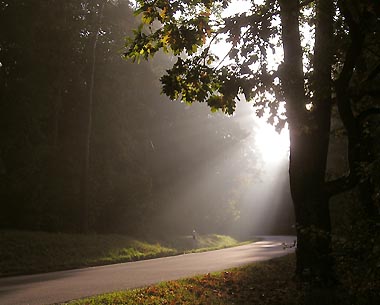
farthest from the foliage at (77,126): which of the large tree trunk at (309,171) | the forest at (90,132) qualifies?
the large tree trunk at (309,171)

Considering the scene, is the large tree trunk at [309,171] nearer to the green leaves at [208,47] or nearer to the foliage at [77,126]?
the green leaves at [208,47]

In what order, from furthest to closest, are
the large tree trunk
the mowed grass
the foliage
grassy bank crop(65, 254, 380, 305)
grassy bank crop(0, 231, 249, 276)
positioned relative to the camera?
the foliage
grassy bank crop(0, 231, 249, 276)
the large tree trunk
the mowed grass
grassy bank crop(65, 254, 380, 305)

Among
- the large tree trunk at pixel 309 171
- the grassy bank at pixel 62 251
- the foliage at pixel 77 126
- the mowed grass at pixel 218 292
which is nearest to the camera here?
the mowed grass at pixel 218 292

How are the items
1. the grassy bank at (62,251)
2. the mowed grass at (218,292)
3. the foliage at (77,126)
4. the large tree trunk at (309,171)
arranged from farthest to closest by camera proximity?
the foliage at (77,126) → the grassy bank at (62,251) → the large tree trunk at (309,171) → the mowed grass at (218,292)

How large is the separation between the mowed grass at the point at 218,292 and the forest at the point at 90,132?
630 inches

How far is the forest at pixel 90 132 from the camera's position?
1036 inches

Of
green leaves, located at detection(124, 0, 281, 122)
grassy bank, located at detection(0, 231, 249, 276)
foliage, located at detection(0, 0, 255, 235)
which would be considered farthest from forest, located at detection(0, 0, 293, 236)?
green leaves, located at detection(124, 0, 281, 122)

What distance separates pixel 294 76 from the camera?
8805 mm

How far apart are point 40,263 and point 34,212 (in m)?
7.82

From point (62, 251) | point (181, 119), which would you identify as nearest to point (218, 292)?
point (62, 251)

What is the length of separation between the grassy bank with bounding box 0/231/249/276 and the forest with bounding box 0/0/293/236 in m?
3.04

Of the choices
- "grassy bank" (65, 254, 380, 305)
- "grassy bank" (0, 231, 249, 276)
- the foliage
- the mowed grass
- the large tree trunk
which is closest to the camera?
"grassy bank" (65, 254, 380, 305)

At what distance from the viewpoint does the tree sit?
9203 mm

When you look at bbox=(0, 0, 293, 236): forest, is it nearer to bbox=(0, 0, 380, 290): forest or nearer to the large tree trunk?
bbox=(0, 0, 380, 290): forest
